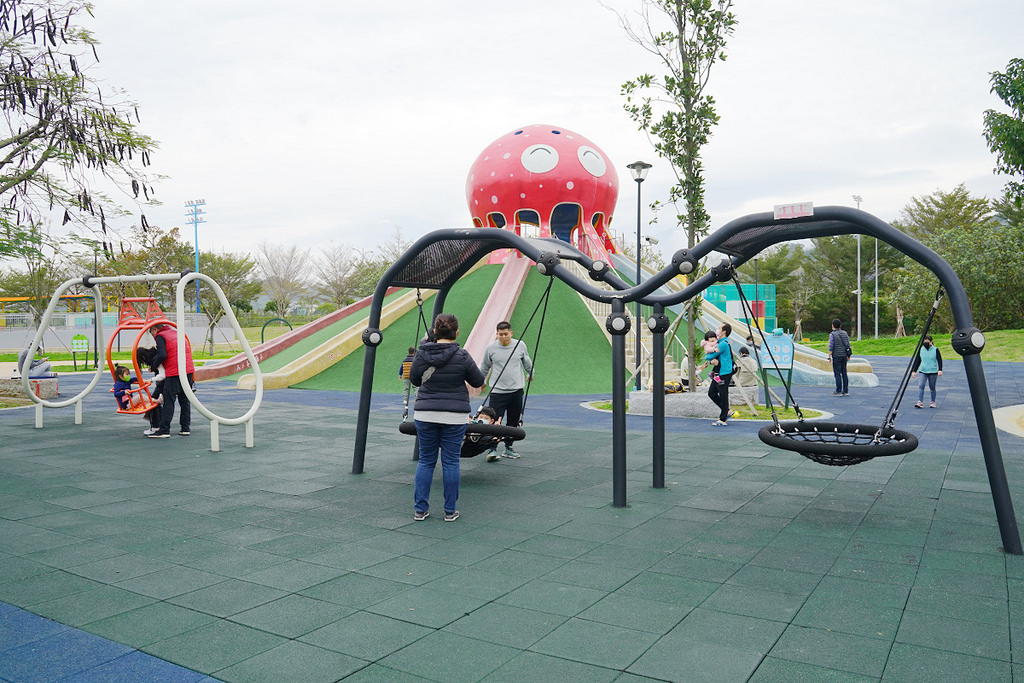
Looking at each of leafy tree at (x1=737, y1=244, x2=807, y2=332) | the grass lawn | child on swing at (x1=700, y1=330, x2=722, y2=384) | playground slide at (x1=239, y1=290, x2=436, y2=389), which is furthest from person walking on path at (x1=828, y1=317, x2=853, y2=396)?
leafy tree at (x1=737, y1=244, x2=807, y2=332)

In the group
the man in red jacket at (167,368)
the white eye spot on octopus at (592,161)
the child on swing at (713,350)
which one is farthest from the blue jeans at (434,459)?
the white eye spot on octopus at (592,161)

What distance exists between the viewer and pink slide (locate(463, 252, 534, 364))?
19.8 m

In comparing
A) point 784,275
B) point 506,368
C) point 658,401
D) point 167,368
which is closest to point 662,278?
point 658,401

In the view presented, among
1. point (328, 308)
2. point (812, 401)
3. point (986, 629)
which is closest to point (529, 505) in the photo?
point (986, 629)

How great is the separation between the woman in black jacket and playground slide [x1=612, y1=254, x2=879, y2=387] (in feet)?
42.5

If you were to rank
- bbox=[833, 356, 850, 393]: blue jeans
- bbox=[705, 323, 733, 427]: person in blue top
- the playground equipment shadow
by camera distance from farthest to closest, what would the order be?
bbox=[833, 356, 850, 393]: blue jeans
bbox=[705, 323, 733, 427]: person in blue top
the playground equipment shadow

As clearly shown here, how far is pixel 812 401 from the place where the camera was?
54.0ft

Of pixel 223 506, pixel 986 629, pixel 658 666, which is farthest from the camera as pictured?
pixel 223 506

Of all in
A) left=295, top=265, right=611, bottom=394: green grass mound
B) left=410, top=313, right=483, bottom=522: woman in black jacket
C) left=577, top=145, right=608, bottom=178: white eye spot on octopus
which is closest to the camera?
left=410, top=313, right=483, bottom=522: woman in black jacket

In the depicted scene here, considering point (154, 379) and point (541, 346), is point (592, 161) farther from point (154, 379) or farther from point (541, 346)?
point (154, 379)

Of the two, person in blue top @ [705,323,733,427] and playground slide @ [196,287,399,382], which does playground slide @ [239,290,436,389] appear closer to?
playground slide @ [196,287,399,382]

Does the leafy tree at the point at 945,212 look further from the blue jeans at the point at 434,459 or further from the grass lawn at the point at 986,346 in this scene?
the blue jeans at the point at 434,459

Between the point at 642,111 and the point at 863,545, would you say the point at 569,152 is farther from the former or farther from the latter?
the point at 863,545

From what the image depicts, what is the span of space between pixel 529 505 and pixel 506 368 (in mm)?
2200
